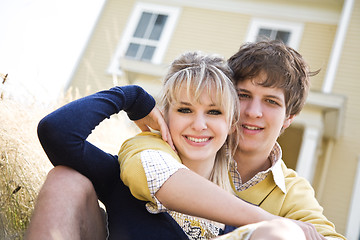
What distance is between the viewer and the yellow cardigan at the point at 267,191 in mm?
1881

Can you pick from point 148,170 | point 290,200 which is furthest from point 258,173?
point 148,170

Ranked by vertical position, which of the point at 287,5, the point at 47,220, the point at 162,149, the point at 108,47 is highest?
the point at 287,5

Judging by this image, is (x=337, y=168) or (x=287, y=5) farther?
(x=287, y=5)

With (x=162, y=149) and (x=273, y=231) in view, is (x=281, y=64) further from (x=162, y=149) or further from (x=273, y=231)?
(x=273, y=231)

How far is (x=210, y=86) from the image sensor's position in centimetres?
231

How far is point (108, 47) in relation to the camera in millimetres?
11367

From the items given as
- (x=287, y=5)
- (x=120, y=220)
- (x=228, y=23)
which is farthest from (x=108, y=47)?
(x=120, y=220)

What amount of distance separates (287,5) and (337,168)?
4157 millimetres

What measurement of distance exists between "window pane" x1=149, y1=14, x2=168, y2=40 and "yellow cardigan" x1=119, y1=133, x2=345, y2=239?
874 centimetres

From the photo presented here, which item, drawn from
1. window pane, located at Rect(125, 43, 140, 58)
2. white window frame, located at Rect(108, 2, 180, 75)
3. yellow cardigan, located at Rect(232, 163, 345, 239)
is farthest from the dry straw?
window pane, located at Rect(125, 43, 140, 58)

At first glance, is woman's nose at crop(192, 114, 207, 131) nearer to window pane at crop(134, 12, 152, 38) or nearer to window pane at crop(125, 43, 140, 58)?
window pane at crop(125, 43, 140, 58)

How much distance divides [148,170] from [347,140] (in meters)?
7.95

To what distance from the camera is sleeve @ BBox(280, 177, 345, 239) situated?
2.20 meters

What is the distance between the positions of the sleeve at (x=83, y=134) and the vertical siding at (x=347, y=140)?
7.36 metres
